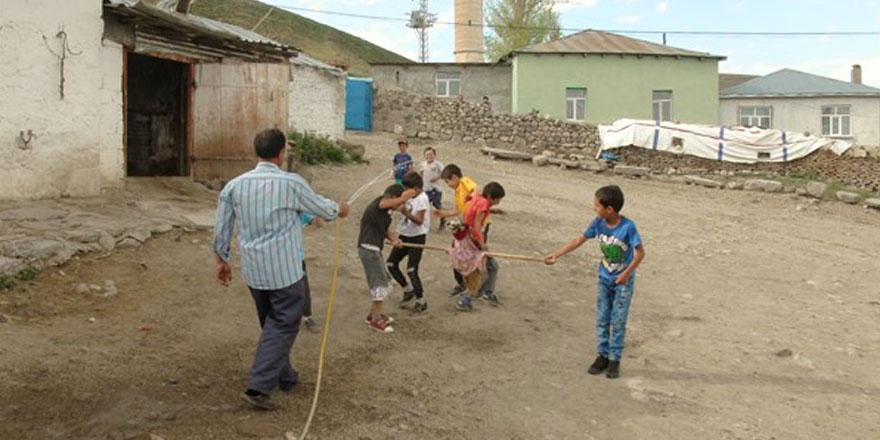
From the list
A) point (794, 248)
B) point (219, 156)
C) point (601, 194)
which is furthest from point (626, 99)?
point (601, 194)

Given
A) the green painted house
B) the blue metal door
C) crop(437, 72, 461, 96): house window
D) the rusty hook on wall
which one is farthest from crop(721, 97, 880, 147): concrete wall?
the rusty hook on wall

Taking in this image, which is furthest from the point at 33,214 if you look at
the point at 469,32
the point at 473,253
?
the point at 469,32

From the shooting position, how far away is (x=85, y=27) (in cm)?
941

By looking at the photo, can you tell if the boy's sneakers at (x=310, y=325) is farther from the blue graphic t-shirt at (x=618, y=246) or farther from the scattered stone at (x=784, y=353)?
the scattered stone at (x=784, y=353)

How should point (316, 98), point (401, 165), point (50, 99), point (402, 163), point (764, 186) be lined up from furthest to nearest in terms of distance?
point (316, 98)
point (764, 186)
point (402, 163)
point (401, 165)
point (50, 99)

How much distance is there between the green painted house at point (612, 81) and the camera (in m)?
30.2

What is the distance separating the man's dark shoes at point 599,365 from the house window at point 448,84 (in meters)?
27.0

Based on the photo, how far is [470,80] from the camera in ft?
105

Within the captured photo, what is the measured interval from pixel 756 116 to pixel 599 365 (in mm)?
30335

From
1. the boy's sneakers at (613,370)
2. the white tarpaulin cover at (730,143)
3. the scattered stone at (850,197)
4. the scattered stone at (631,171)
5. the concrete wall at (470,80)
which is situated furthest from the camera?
the concrete wall at (470,80)

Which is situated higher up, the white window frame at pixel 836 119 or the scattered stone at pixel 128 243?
the white window frame at pixel 836 119

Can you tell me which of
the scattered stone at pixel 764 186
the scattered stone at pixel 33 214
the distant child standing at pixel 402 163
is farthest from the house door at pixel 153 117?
the scattered stone at pixel 764 186

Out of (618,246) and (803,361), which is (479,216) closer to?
(618,246)

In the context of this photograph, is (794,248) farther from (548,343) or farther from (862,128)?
(862,128)
